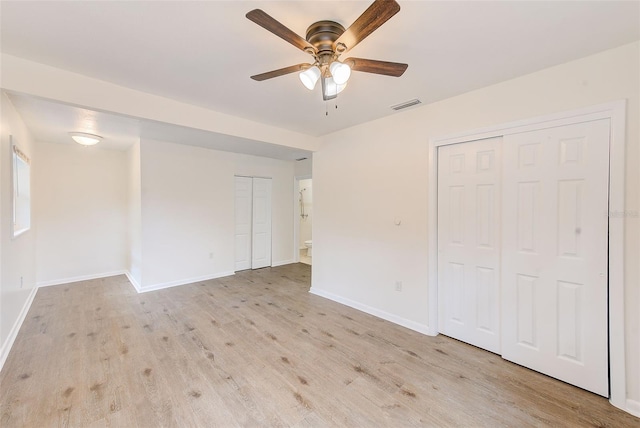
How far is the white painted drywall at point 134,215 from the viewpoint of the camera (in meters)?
4.34

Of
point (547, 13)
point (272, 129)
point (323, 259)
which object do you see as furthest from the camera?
point (323, 259)

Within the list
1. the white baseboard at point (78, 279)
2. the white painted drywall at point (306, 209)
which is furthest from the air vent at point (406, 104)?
the white baseboard at point (78, 279)

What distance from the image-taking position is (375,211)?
11.2 ft

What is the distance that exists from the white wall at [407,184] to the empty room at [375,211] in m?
0.02

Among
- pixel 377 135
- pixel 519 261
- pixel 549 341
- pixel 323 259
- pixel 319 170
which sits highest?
pixel 377 135

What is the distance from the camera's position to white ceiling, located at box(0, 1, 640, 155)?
149 centimetres

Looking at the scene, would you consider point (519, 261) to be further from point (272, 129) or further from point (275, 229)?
point (275, 229)

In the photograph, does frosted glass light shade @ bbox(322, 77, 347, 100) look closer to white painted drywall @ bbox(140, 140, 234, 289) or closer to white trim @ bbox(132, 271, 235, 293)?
white painted drywall @ bbox(140, 140, 234, 289)

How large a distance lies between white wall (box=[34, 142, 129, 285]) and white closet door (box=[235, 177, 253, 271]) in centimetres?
215

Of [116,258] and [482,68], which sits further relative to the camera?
[116,258]

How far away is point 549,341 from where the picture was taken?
7.14 ft

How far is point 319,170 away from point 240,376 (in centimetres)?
295

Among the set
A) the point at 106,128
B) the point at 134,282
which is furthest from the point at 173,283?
the point at 106,128

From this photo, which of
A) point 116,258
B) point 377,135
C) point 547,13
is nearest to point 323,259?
point 377,135
